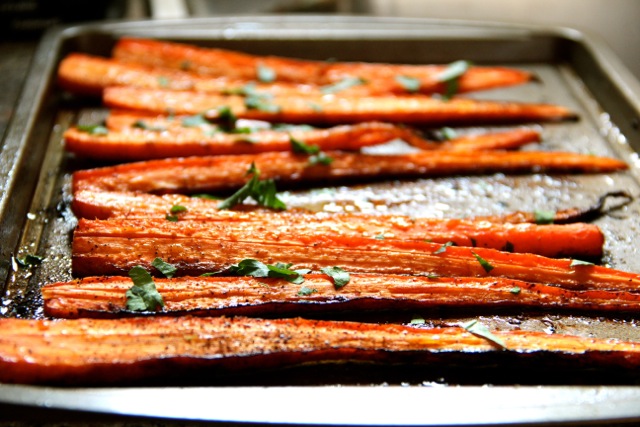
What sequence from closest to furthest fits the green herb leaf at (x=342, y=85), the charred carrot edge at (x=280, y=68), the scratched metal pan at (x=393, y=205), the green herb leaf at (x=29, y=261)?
the scratched metal pan at (x=393, y=205), the green herb leaf at (x=29, y=261), the green herb leaf at (x=342, y=85), the charred carrot edge at (x=280, y=68)

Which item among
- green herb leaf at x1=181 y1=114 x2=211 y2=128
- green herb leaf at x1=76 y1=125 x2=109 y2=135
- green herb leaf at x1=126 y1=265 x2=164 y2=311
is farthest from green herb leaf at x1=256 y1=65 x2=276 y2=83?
green herb leaf at x1=126 y1=265 x2=164 y2=311

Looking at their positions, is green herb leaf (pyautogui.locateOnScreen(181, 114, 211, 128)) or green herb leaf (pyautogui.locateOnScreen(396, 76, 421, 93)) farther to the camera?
green herb leaf (pyautogui.locateOnScreen(396, 76, 421, 93))

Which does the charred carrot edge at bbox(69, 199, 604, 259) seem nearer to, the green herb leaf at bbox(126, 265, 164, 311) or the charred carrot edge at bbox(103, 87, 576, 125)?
the green herb leaf at bbox(126, 265, 164, 311)

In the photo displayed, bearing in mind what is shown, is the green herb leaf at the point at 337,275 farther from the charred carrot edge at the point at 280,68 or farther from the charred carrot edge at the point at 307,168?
the charred carrot edge at the point at 280,68

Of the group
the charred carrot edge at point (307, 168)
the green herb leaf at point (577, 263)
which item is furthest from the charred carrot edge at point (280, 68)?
the green herb leaf at point (577, 263)

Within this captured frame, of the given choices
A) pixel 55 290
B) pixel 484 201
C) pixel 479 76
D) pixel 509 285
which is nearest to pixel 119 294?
pixel 55 290
